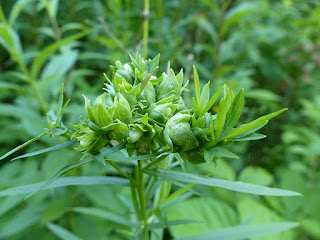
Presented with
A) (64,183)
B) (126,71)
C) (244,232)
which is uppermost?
(126,71)

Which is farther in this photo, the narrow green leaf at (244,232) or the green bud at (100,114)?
the narrow green leaf at (244,232)

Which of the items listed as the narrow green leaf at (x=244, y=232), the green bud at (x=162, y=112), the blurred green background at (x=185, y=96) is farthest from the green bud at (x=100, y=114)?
the narrow green leaf at (x=244, y=232)

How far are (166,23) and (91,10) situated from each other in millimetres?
816

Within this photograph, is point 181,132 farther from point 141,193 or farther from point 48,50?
point 48,50

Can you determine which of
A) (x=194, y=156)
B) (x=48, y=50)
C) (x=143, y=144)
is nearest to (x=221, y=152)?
(x=194, y=156)

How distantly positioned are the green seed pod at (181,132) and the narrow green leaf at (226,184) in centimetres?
13

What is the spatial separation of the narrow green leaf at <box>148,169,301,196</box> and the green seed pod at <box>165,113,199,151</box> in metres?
0.13

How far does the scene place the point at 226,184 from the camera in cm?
75

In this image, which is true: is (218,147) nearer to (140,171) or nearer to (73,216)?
(140,171)

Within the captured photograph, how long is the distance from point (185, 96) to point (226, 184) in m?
0.92

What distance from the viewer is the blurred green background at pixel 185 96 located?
1618 millimetres

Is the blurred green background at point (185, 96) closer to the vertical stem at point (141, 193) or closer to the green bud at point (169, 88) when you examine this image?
the vertical stem at point (141, 193)

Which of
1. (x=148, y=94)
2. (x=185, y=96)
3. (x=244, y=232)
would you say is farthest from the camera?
(x=185, y=96)

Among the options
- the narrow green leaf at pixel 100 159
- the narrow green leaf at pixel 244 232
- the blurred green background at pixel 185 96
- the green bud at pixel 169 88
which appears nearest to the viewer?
the narrow green leaf at pixel 100 159
